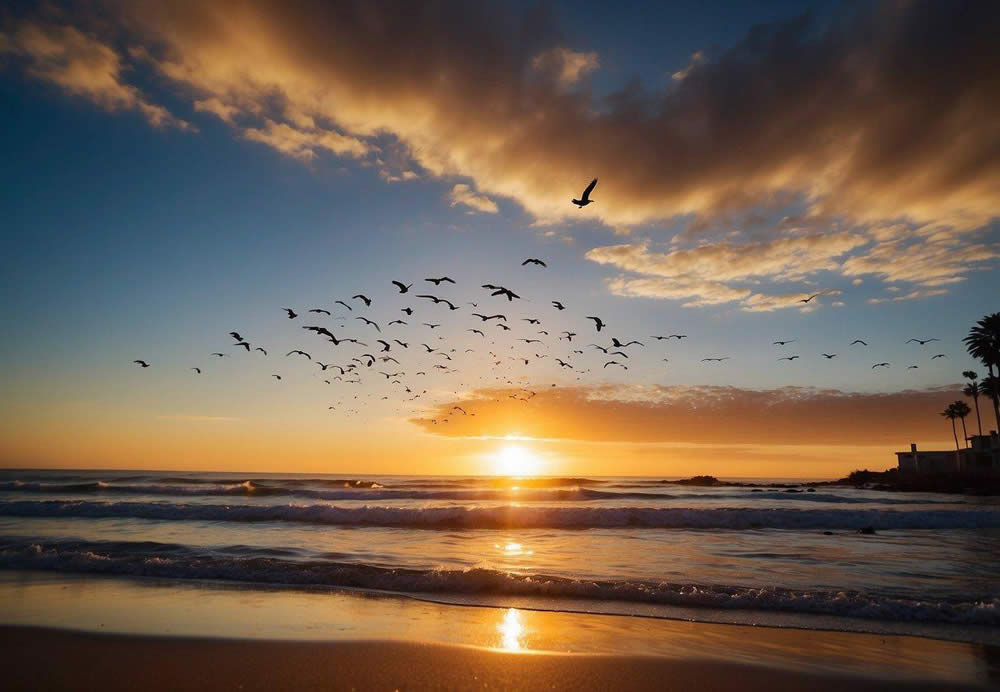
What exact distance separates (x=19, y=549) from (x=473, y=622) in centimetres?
1528

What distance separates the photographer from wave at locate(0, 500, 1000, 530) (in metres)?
23.7

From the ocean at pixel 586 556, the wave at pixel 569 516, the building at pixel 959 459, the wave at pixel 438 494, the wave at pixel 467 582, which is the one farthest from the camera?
the building at pixel 959 459

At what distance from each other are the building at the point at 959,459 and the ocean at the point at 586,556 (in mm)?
57578

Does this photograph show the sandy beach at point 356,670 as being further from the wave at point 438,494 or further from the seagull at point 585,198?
the wave at point 438,494

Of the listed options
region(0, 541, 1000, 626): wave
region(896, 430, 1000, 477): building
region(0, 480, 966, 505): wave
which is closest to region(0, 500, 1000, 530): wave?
region(0, 541, 1000, 626): wave

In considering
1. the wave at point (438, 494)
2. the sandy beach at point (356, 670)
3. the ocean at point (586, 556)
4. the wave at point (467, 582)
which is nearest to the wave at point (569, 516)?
the ocean at point (586, 556)

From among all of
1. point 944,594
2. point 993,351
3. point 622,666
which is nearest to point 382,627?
point 622,666

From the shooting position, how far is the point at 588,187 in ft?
42.0

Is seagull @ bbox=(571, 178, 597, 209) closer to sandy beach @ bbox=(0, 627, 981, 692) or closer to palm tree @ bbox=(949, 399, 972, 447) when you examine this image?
sandy beach @ bbox=(0, 627, 981, 692)

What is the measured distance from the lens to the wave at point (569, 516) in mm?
23703

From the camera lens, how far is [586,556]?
1584 cm

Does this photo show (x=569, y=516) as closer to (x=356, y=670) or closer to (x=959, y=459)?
(x=356, y=670)

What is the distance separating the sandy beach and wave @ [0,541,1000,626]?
3.72m

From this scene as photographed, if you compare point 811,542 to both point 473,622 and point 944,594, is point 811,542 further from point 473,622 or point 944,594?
point 473,622
